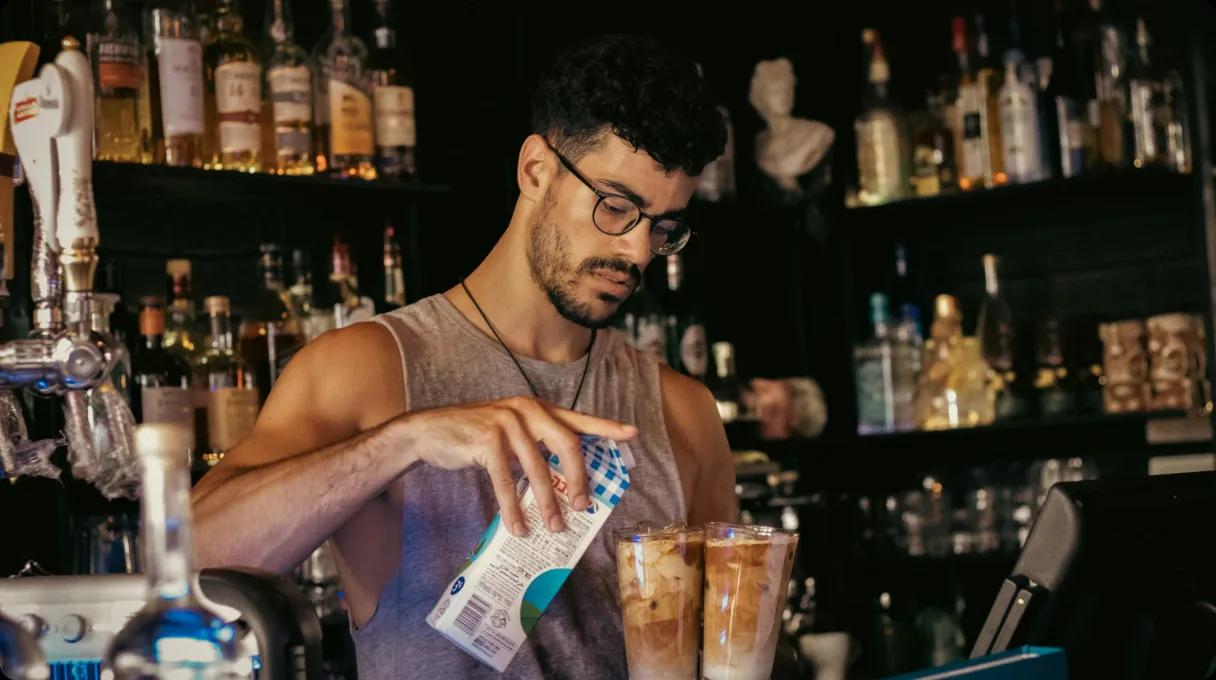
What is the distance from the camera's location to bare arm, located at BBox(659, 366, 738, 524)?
6.91 ft

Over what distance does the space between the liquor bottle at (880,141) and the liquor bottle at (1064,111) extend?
0.38 metres

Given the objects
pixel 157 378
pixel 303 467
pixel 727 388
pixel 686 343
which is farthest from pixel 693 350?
pixel 303 467

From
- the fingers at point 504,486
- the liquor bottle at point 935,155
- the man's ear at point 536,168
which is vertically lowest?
the fingers at point 504,486

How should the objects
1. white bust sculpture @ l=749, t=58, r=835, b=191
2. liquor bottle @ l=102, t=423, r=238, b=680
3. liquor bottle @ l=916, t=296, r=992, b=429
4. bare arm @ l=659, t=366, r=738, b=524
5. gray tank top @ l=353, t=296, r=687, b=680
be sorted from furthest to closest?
white bust sculpture @ l=749, t=58, r=835, b=191 < liquor bottle @ l=916, t=296, r=992, b=429 < bare arm @ l=659, t=366, r=738, b=524 < gray tank top @ l=353, t=296, r=687, b=680 < liquor bottle @ l=102, t=423, r=238, b=680

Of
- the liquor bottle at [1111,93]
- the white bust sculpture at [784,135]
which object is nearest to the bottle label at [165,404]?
the white bust sculpture at [784,135]

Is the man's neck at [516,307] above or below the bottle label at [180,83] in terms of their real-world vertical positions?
below

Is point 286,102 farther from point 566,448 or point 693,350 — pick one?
point 566,448

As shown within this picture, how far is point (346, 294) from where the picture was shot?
107 inches

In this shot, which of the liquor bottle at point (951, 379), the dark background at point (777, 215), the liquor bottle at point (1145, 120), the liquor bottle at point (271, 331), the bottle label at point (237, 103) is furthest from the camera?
the liquor bottle at point (951, 379)

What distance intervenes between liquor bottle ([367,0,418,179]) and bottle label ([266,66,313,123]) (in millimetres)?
178

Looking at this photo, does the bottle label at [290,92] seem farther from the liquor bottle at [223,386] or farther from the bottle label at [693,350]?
the bottle label at [693,350]

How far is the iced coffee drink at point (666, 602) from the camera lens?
1194 millimetres

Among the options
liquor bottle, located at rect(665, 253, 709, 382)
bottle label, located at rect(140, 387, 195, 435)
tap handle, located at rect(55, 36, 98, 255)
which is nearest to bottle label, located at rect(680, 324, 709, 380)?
liquor bottle, located at rect(665, 253, 709, 382)

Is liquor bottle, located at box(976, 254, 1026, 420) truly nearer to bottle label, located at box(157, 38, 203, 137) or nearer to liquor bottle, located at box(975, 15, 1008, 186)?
liquor bottle, located at box(975, 15, 1008, 186)
